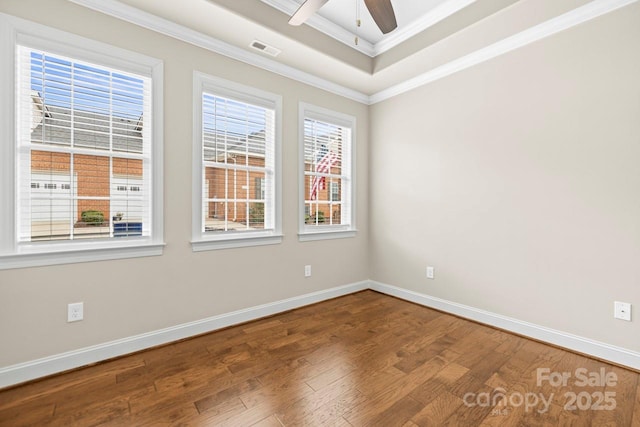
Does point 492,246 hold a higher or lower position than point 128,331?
higher

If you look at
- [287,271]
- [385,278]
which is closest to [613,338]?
[385,278]

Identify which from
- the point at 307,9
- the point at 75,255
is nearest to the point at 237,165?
the point at 75,255

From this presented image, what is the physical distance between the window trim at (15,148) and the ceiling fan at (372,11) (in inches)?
53.3

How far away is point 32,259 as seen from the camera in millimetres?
1976

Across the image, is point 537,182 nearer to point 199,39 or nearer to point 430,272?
point 430,272

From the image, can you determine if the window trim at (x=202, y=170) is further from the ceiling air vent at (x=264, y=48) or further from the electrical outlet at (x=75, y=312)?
the electrical outlet at (x=75, y=312)

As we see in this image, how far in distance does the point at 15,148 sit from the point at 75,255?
80cm

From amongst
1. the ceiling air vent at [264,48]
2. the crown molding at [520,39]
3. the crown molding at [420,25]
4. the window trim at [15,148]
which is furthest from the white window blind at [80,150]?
the crown molding at [520,39]

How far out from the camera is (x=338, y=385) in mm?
1939

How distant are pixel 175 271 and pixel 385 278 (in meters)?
2.62

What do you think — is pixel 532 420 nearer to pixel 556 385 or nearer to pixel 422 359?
pixel 556 385

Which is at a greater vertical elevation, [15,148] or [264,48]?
[264,48]

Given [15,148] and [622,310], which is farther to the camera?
[622,310]

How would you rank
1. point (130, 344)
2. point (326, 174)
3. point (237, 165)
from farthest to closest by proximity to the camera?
point (326, 174)
point (237, 165)
point (130, 344)
